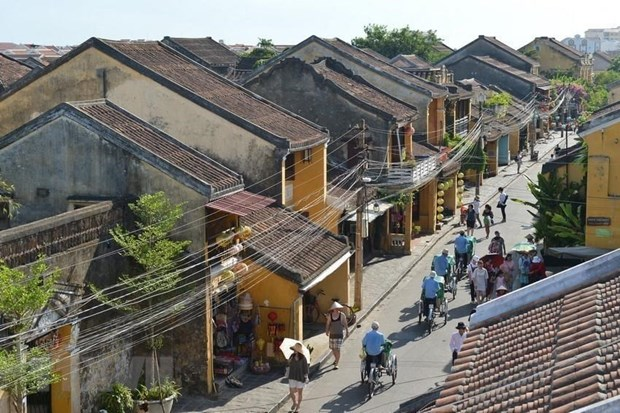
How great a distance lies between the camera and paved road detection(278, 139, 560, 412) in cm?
2042

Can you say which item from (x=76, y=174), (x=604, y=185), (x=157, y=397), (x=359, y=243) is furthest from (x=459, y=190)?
(x=157, y=397)

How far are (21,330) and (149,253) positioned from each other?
3.72 meters

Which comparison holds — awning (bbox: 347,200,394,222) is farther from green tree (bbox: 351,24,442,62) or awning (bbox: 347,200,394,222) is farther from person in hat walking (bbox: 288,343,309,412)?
green tree (bbox: 351,24,442,62)

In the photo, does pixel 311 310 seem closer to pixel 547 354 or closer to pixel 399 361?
pixel 399 361

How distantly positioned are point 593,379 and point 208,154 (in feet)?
53.1

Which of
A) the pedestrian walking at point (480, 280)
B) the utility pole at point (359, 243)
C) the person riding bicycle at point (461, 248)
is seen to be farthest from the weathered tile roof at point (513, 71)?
the pedestrian walking at point (480, 280)

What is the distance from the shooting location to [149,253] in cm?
1880

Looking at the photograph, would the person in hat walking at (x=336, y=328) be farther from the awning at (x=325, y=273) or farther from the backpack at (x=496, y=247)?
the backpack at (x=496, y=247)

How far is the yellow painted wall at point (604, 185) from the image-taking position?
1004 inches

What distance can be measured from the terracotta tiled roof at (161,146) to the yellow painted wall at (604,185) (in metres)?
9.95

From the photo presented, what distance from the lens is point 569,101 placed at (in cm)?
8275

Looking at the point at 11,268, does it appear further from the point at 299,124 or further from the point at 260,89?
the point at 260,89

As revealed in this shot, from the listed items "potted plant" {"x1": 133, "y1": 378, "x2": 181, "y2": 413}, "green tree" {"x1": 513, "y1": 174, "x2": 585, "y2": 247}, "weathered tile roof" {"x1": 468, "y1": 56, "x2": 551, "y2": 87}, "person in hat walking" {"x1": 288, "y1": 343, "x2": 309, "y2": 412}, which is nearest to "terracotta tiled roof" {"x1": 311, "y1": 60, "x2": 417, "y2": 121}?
"green tree" {"x1": 513, "y1": 174, "x2": 585, "y2": 247}

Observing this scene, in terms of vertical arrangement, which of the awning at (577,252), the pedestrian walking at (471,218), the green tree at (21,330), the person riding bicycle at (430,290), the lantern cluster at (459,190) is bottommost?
the lantern cluster at (459,190)
